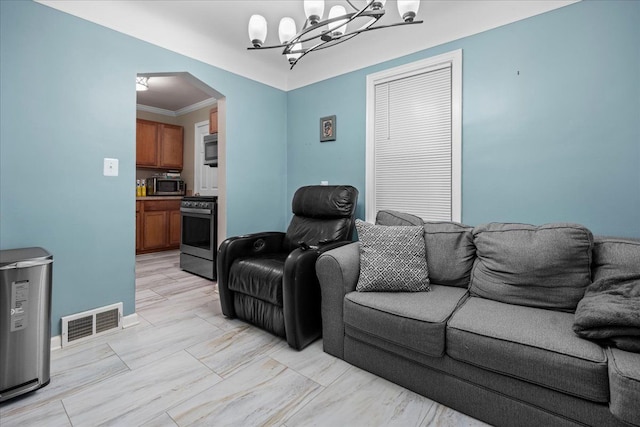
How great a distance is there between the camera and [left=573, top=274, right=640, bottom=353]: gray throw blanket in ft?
3.70

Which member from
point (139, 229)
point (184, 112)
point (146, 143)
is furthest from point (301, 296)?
point (184, 112)

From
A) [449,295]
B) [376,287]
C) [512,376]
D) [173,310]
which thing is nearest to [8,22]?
[173,310]

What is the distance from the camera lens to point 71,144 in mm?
2057

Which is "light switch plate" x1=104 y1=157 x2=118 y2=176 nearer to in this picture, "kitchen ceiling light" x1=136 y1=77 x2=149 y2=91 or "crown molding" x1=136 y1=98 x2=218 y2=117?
"kitchen ceiling light" x1=136 y1=77 x2=149 y2=91

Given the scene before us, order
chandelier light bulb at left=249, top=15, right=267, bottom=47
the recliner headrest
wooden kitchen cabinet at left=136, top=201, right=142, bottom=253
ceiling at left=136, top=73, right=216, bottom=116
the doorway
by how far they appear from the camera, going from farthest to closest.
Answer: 1. wooden kitchen cabinet at left=136, top=201, right=142, bottom=253
2. the doorway
3. ceiling at left=136, top=73, right=216, bottom=116
4. the recliner headrest
5. chandelier light bulb at left=249, top=15, right=267, bottom=47

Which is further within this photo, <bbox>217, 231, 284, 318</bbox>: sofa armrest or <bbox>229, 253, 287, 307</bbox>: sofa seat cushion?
<bbox>217, 231, 284, 318</bbox>: sofa armrest

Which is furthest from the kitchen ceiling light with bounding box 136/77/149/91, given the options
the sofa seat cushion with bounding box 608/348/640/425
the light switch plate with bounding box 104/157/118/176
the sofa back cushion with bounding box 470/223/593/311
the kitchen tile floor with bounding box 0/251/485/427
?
the sofa seat cushion with bounding box 608/348/640/425

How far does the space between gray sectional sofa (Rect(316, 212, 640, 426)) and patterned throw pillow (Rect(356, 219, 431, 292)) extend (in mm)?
59

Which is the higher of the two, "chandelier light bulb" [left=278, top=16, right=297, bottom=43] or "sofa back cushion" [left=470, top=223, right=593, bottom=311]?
"chandelier light bulb" [left=278, top=16, right=297, bottom=43]

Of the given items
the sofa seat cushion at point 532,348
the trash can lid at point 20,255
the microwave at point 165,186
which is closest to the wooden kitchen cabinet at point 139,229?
the microwave at point 165,186

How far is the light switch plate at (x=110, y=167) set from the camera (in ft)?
7.30

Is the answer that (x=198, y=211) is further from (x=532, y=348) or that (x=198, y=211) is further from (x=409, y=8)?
(x=532, y=348)

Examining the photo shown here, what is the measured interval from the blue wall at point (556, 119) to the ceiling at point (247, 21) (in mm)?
110

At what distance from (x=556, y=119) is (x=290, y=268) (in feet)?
6.71
